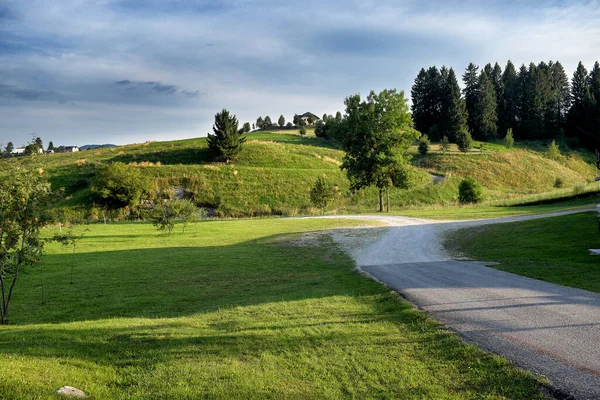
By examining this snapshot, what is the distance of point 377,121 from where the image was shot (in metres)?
45.2

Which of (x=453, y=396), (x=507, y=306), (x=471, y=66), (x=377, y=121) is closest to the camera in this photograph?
(x=453, y=396)

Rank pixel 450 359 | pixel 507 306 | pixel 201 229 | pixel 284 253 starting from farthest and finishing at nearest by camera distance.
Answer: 1. pixel 201 229
2. pixel 284 253
3. pixel 507 306
4. pixel 450 359

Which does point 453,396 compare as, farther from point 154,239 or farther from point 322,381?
point 154,239

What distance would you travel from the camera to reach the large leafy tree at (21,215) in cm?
1051

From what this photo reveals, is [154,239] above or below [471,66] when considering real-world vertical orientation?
below

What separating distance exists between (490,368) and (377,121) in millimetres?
41296

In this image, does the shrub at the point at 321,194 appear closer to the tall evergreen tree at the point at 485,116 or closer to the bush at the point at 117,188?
the bush at the point at 117,188

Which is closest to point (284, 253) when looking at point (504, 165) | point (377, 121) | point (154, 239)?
point (154, 239)

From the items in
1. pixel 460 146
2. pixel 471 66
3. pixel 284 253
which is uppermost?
pixel 471 66

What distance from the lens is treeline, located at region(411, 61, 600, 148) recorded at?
9888 cm

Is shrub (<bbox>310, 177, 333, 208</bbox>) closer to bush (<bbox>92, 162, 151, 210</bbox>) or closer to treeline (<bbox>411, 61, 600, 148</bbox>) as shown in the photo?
bush (<bbox>92, 162, 151, 210</bbox>)

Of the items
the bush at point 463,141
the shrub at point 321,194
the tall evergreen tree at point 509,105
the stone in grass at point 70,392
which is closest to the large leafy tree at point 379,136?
the shrub at point 321,194

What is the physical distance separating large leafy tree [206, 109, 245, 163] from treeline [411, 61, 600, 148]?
5468 centimetres

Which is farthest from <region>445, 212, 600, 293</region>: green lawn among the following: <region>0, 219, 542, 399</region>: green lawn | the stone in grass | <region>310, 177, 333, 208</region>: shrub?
<region>310, 177, 333, 208</region>: shrub
